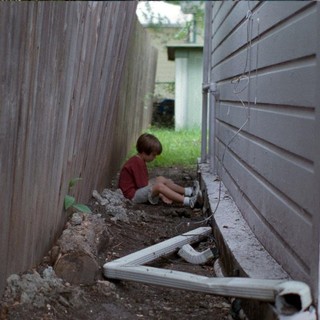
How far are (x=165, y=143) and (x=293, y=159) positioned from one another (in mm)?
8669

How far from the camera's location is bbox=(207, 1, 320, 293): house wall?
279cm

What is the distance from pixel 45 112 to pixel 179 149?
7450 millimetres

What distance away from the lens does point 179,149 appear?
1094 cm

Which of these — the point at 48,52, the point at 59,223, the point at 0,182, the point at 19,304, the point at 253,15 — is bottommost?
the point at 19,304

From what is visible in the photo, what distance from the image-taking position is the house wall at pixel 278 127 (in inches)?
110

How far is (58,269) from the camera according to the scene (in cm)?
354

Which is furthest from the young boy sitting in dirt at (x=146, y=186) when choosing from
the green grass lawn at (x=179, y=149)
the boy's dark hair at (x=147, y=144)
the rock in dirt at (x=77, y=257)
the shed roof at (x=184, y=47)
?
the shed roof at (x=184, y=47)

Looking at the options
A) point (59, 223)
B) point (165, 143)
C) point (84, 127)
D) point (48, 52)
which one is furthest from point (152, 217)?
point (165, 143)

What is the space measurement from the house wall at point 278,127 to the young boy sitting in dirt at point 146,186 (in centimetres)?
111

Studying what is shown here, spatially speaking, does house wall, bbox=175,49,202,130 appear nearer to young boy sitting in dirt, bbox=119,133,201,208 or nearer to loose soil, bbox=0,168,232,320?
young boy sitting in dirt, bbox=119,133,201,208

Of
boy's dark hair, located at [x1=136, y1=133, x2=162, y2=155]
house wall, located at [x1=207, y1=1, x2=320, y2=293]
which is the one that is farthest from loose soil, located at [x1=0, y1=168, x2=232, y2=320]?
boy's dark hair, located at [x1=136, y1=133, x2=162, y2=155]

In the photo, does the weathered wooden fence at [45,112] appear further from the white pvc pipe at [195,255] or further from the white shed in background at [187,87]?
the white shed in background at [187,87]

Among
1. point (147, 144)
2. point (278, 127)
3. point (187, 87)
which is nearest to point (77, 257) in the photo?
point (278, 127)

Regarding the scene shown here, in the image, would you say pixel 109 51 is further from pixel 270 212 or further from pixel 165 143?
pixel 165 143
